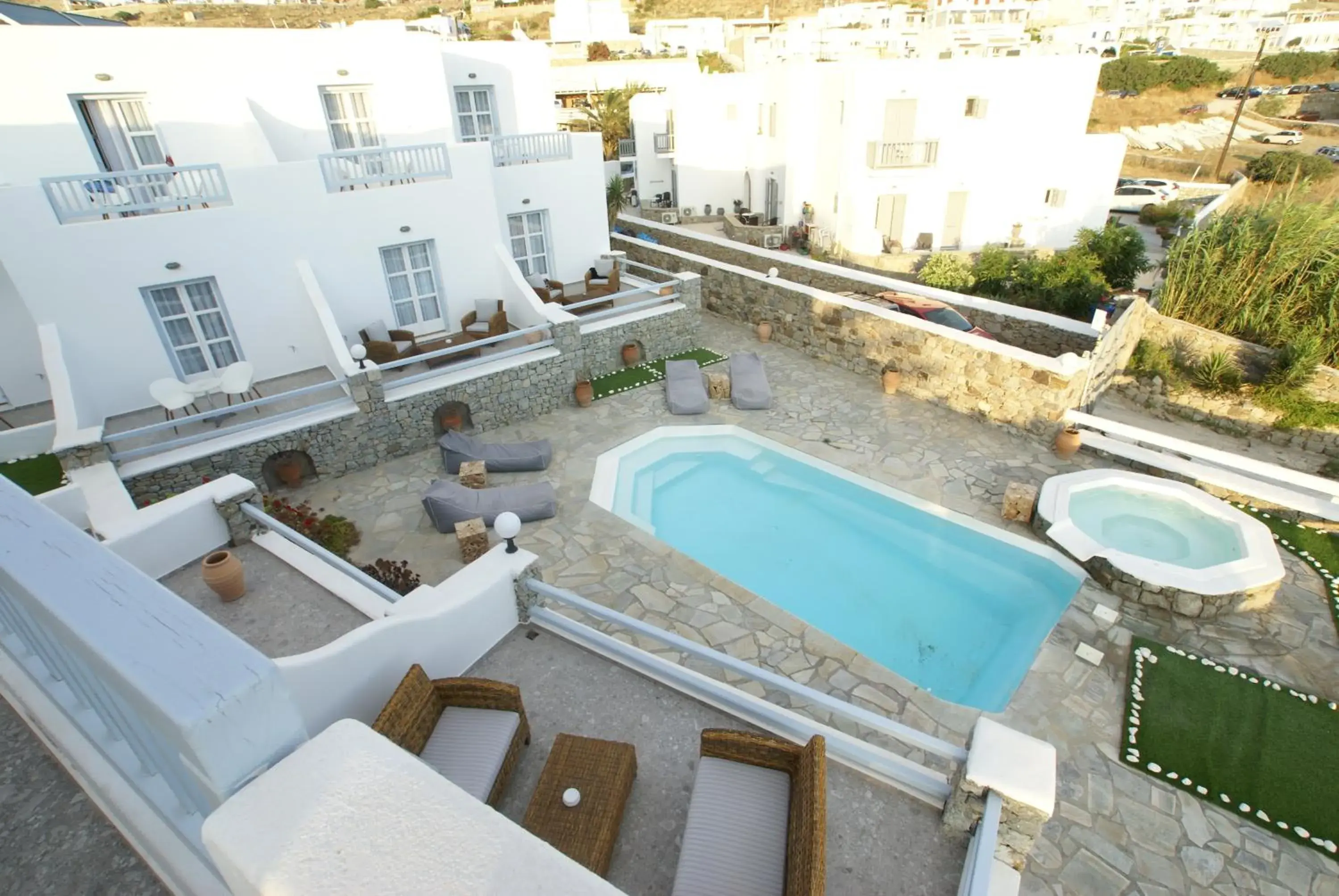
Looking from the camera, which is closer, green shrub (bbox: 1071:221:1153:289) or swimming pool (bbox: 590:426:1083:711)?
swimming pool (bbox: 590:426:1083:711)

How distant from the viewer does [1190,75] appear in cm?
6312

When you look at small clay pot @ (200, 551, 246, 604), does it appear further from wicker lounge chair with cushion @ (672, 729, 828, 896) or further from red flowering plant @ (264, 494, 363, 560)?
wicker lounge chair with cushion @ (672, 729, 828, 896)

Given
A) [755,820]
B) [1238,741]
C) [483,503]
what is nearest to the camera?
[755,820]

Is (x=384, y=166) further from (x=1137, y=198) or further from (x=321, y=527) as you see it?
(x=1137, y=198)

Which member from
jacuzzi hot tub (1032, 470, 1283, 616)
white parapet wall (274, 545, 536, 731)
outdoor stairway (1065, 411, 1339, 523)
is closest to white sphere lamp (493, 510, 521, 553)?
white parapet wall (274, 545, 536, 731)

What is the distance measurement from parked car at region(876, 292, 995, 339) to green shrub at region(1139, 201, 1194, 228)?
23.8 metres

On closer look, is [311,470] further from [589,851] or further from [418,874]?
[418,874]

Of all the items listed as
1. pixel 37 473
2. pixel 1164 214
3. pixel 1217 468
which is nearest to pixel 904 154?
pixel 1217 468

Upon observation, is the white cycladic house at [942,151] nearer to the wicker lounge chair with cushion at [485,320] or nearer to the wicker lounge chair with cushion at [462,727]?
the wicker lounge chair with cushion at [485,320]

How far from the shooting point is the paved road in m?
3.22

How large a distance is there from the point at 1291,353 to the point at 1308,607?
33.4 feet

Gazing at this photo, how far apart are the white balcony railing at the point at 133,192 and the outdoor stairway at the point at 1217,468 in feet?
59.7

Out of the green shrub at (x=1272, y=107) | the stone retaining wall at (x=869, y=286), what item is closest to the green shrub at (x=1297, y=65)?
the green shrub at (x=1272, y=107)

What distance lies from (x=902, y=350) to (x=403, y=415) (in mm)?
11941
